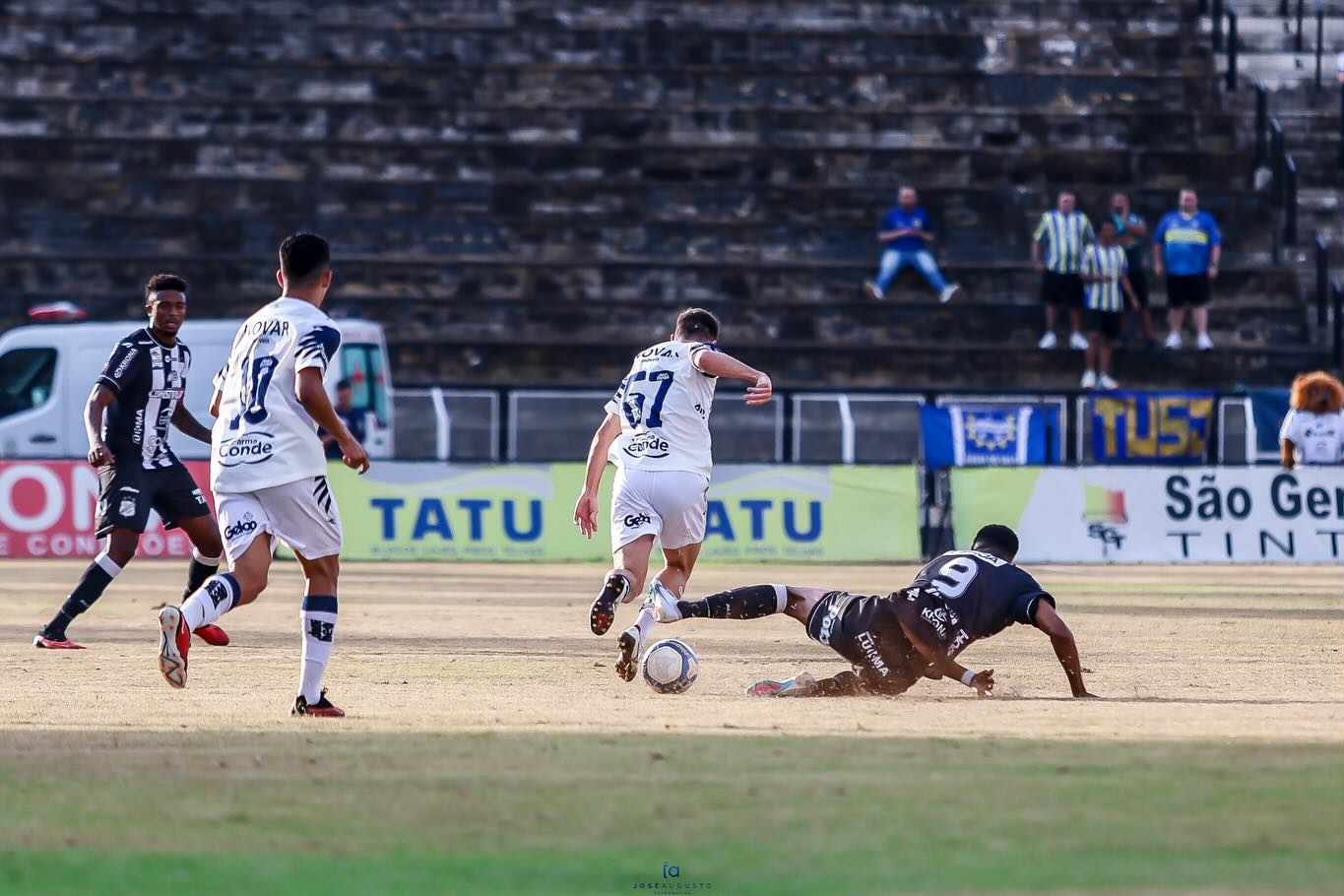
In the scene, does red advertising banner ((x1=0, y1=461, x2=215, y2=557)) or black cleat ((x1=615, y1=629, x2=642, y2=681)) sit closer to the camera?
black cleat ((x1=615, y1=629, x2=642, y2=681))

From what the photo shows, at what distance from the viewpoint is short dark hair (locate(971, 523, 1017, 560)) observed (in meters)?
10.4

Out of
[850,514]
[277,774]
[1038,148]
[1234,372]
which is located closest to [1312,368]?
[1234,372]

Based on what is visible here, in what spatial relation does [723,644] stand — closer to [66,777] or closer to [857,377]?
[66,777]

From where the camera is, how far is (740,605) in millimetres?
10719

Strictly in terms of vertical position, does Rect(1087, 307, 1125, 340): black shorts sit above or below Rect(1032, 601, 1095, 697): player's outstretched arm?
above

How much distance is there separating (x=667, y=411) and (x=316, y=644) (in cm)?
290

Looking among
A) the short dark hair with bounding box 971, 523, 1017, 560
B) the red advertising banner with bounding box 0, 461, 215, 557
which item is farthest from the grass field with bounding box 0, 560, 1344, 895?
the red advertising banner with bounding box 0, 461, 215, 557

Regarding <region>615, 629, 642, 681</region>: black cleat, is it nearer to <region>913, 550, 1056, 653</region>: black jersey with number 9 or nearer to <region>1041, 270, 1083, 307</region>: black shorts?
<region>913, 550, 1056, 653</region>: black jersey with number 9

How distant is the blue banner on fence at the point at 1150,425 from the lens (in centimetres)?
2542

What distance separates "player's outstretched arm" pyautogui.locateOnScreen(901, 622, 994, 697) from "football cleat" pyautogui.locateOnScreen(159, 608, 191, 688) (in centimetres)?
322

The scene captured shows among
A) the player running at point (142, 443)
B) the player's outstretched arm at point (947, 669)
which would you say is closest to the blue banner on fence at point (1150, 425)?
the player running at point (142, 443)

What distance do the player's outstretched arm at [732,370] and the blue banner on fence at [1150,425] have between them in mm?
14780

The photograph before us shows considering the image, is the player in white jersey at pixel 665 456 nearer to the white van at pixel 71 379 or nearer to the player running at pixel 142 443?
the player running at pixel 142 443

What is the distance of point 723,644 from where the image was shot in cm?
1388
